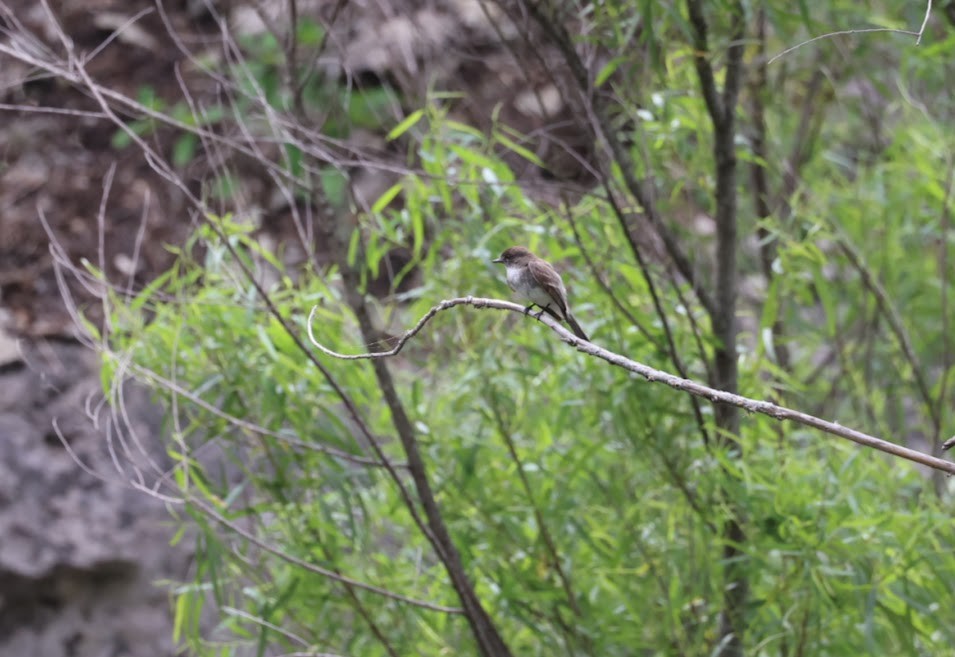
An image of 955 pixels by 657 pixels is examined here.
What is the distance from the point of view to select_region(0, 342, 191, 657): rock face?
4.28 m

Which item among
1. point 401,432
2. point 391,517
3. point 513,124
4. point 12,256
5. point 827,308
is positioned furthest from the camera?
point 513,124

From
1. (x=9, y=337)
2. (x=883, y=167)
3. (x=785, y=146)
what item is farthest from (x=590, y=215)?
(x=9, y=337)

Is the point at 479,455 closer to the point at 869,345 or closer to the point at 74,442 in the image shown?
the point at 869,345

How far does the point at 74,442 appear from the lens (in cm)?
442

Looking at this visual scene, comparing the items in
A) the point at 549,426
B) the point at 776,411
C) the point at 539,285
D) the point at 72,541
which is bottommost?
the point at 72,541

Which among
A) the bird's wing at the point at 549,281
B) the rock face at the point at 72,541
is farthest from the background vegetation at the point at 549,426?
the rock face at the point at 72,541

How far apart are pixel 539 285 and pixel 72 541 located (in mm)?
2831

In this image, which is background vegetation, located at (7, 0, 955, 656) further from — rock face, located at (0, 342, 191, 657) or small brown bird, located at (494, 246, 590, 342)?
rock face, located at (0, 342, 191, 657)

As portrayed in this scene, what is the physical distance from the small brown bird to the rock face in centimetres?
235

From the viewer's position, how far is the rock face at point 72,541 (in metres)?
4.28

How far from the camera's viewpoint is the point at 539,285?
2285 millimetres

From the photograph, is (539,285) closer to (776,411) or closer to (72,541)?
(776,411)

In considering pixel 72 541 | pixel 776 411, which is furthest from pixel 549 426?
pixel 72 541

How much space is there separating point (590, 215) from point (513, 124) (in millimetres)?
2620
